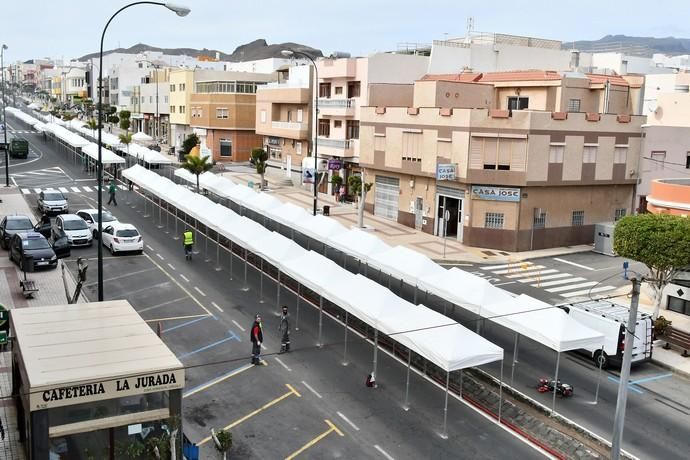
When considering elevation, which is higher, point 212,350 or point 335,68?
point 335,68

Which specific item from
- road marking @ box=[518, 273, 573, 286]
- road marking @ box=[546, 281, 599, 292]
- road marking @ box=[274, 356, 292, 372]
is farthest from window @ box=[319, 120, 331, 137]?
road marking @ box=[274, 356, 292, 372]

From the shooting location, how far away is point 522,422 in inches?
712

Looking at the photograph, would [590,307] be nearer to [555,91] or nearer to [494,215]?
[494,215]

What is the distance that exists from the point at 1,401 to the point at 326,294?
952 cm

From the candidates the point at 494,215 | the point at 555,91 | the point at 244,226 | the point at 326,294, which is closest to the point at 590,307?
the point at 326,294

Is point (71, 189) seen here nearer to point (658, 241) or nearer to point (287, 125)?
point (287, 125)

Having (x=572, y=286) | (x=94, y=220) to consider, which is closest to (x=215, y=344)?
(x=572, y=286)

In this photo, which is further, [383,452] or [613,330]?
[613,330]

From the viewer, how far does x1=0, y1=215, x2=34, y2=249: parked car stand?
1388 inches

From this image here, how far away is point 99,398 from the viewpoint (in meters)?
12.3

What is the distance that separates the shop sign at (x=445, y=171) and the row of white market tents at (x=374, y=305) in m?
13.2

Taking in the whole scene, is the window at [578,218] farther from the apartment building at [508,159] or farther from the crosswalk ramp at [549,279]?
the crosswalk ramp at [549,279]

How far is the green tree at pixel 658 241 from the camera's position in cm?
2431

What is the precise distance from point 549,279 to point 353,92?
1069 inches
